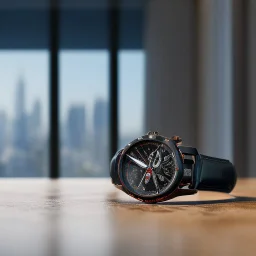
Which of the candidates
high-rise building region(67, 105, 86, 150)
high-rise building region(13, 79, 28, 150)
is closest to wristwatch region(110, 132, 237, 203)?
high-rise building region(67, 105, 86, 150)

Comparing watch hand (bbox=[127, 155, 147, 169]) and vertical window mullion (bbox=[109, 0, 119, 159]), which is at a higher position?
vertical window mullion (bbox=[109, 0, 119, 159])

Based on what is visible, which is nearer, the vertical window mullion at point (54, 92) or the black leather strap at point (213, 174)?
the black leather strap at point (213, 174)

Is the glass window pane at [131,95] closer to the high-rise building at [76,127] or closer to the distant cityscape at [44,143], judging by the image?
the distant cityscape at [44,143]

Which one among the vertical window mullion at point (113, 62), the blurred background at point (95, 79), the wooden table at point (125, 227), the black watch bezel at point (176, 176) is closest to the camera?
the wooden table at point (125, 227)

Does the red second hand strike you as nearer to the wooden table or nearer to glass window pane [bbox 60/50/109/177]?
the wooden table

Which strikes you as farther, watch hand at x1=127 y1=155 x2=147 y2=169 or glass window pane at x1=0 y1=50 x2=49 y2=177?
glass window pane at x1=0 y1=50 x2=49 y2=177

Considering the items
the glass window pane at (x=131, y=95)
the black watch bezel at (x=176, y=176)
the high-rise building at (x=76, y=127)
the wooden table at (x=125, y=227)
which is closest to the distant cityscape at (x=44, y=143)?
the high-rise building at (x=76, y=127)

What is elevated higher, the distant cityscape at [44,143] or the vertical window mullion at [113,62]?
the vertical window mullion at [113,62]
